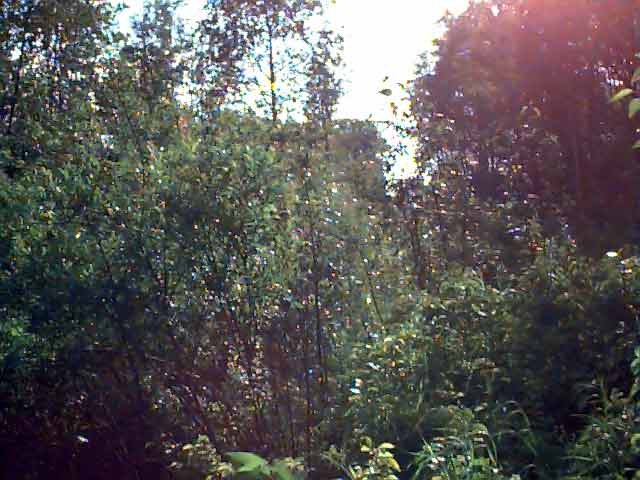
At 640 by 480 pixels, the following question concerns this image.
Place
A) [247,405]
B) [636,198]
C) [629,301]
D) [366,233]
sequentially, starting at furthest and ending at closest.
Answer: [636,198] < [366,233] < [247,405] < [629,301]

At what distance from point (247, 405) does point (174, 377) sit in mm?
677

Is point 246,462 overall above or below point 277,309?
below

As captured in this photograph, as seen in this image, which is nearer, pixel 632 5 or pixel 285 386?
pixel 285 386

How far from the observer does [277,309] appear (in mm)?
7168

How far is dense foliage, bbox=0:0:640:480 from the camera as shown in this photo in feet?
17.5

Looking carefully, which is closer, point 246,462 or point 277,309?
point 246,462

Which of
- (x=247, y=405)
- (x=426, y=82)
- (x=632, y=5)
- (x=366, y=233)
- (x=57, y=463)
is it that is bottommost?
(x=57, y=463)

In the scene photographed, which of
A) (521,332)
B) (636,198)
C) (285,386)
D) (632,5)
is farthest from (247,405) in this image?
(636,198)

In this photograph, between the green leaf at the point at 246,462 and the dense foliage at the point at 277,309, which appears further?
the dense foliage at the point at 277,309

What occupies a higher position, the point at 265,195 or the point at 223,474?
the point at 265,195

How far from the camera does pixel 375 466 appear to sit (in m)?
3.97

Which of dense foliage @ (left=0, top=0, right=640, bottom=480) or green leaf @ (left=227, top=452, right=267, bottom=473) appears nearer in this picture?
green leaf @ (left=227, top=452, right=267, bottom=473)

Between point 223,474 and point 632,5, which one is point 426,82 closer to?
point 632,5

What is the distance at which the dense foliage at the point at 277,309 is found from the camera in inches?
211
